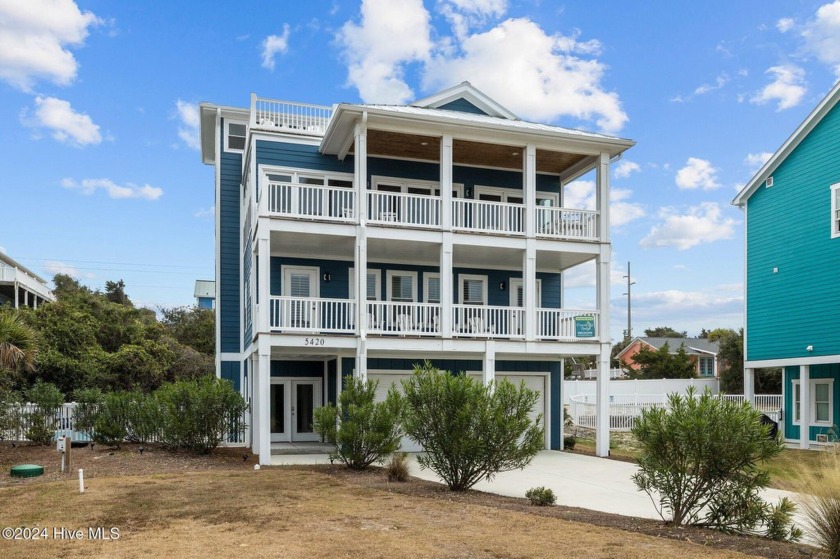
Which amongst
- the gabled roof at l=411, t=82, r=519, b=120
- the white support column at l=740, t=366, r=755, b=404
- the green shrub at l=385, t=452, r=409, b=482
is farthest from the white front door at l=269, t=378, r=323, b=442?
the white support column at l=740, t=366, r=755, b=404

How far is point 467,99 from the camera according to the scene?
22688mm

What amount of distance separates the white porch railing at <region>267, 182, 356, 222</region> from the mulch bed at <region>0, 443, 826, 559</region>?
20.4 ft

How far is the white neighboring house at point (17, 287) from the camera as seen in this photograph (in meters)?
41.4

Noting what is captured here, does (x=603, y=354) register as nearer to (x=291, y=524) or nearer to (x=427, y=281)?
(x=427, y=281)

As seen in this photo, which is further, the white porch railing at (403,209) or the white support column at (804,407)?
the white support column at (804,407)

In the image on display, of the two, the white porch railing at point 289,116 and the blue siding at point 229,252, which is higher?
the white porch railing at point 289,116

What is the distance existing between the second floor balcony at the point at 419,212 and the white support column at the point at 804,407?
10021mm

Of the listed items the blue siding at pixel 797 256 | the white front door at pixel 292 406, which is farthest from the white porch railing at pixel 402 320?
the blue siding at pixel 797 256

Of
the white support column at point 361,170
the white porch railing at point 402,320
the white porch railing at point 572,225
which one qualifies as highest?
the white support column at point 361,170

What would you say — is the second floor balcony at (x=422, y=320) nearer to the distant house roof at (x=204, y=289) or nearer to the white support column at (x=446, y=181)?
the white support column at (x=446, y=181)

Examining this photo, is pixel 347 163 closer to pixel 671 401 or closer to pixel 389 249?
pixel 389 249

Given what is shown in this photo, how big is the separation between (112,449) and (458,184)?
39.5ft

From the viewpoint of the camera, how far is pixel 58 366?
28.8m

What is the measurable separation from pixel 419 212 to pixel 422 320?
294 cm
